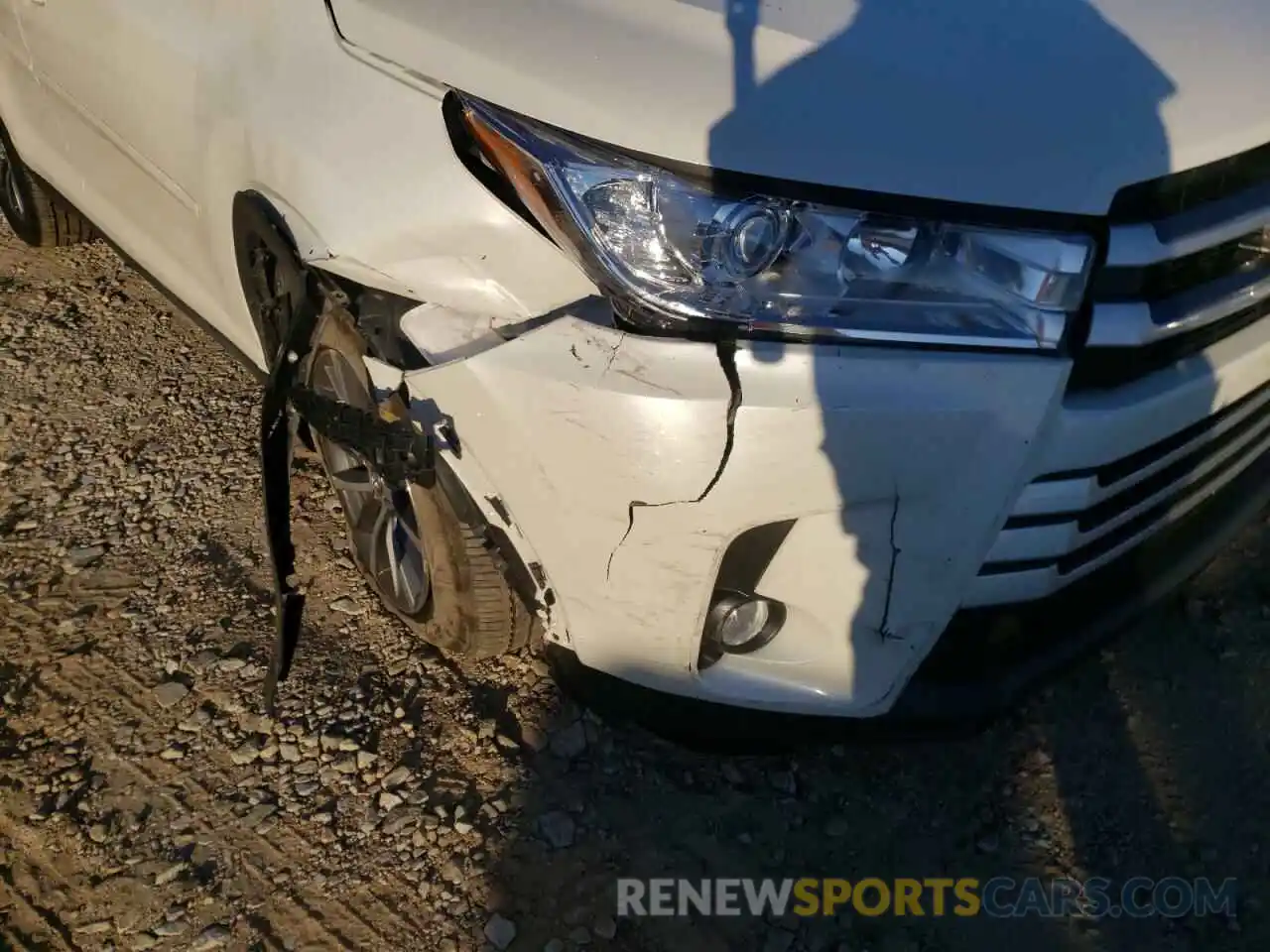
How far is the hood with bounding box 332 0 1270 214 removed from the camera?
1.64m

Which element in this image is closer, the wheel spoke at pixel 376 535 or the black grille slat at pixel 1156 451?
the black grille slat at pixel 1156 451

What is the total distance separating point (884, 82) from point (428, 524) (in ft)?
3.58

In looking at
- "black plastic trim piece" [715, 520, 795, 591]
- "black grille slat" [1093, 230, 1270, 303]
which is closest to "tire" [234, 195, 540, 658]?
"black plastic trim piece" [715, 520, 795, 591]

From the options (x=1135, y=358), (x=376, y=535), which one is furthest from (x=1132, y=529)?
(x=376, y=535)

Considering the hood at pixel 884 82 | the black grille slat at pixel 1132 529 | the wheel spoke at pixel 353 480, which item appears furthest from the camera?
the wheel spoke at pixel 353 480

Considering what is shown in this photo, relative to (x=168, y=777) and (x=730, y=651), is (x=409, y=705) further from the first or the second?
(x=730, y=651)

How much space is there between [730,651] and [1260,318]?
1066mm

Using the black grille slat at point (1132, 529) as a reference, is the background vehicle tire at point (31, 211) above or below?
above

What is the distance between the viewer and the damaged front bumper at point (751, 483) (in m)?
1.64

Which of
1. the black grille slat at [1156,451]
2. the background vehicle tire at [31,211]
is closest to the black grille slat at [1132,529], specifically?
the black grille slat at [1156,451]

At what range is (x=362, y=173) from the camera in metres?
1.90

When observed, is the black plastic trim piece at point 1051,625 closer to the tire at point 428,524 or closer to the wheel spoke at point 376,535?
the tire at point 428,524

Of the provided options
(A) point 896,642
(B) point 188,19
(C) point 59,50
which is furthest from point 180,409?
(A) point 896,642

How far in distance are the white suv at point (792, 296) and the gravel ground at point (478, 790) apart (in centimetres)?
41
